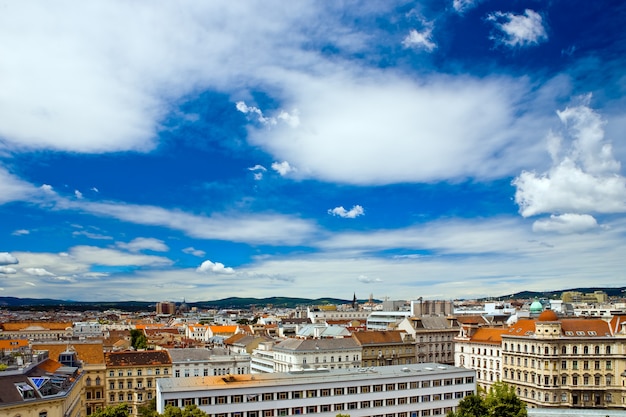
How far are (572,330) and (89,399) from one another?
9952 cm

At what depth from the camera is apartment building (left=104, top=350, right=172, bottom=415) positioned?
364ft

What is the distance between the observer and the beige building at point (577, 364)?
110 meters

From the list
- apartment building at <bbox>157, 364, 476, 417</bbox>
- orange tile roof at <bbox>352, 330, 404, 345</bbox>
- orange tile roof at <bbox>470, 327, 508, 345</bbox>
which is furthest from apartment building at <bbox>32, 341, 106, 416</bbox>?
orange tile roof at <bbox>470, 327, 508, 345</bbox>

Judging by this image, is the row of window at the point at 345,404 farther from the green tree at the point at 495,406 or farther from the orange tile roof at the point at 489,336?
the orange tile roof at the point at 489,336

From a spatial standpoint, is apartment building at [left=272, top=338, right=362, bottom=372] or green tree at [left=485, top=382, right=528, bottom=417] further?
apartment building at [left=272, top=338, right=362, bottom=372]

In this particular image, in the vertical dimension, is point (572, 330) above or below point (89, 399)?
above

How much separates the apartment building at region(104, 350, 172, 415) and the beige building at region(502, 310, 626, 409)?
7778cm

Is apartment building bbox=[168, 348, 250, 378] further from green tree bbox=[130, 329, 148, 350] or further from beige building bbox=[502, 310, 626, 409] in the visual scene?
beige building bbox=[502, 310, 626, 409]

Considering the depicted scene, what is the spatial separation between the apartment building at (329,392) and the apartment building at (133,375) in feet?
90.8

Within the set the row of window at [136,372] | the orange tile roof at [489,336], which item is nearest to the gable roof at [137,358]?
the row of window at [136,372]

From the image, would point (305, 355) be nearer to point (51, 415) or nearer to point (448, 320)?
point (448, 320)

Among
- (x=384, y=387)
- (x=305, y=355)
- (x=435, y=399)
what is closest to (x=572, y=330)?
(x=435, y=399)

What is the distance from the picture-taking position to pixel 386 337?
148 meters

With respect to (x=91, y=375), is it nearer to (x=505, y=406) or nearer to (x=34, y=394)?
(x=34, y=394)
